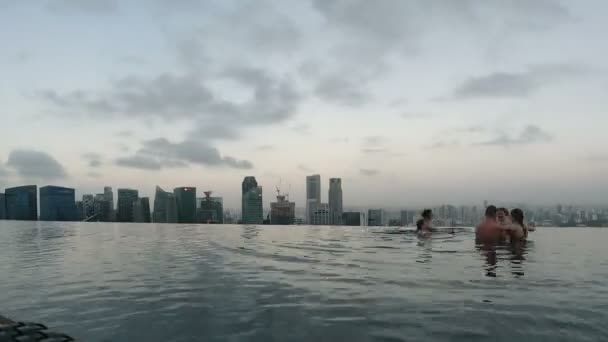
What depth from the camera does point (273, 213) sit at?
167875mm

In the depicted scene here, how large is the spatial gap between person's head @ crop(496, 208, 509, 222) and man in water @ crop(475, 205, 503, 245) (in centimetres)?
23

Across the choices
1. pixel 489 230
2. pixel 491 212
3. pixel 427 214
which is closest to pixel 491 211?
pixel 491 212

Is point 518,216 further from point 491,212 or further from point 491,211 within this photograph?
point 491,211

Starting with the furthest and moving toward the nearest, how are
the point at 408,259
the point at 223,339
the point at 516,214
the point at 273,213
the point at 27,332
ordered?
the point at 273,213
the point at 516,214
the point at 408,259
the point at 223,339
the point at 27,332

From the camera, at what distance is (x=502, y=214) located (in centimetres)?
2781

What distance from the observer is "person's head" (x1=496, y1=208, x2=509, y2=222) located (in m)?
27.5

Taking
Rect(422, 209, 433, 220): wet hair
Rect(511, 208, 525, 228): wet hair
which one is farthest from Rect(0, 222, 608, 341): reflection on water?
Rect(422, 209, 433, 220): wet hair

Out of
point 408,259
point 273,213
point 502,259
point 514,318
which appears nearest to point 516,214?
point 502,259

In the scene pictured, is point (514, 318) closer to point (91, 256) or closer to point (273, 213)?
point (91, 256)

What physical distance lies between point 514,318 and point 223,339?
6.27 metres

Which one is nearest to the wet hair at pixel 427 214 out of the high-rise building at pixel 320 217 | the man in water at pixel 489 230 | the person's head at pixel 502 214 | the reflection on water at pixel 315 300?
the man in water at pixel 489 230

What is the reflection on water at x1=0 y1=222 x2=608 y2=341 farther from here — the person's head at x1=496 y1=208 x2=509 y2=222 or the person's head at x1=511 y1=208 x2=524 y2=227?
the person's head at x1=511 y1=208 x2=524 y2=227

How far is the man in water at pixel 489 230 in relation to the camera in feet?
93.0

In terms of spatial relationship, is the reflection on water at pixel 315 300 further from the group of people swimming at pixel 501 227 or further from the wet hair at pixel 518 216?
the wet hair at pixel 518 216
